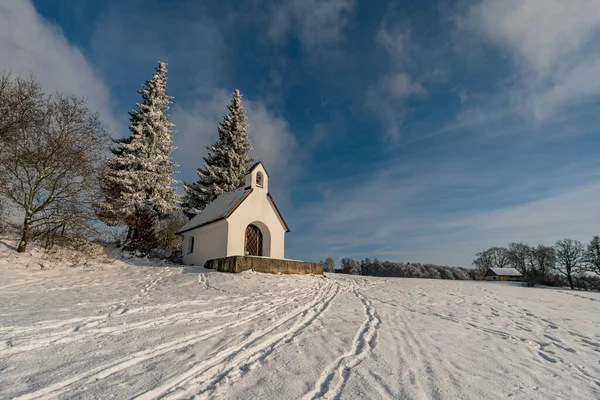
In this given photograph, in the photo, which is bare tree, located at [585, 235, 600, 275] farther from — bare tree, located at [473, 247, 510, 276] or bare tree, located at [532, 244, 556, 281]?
bare tree, located at [473, 247, 510, 276]

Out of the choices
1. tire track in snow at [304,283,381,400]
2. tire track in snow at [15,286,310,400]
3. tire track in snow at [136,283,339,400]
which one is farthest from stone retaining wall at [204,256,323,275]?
tire track in snow at [304,283,381,400]

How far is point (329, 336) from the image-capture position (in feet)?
17.8

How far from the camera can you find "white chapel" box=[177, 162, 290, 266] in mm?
15797

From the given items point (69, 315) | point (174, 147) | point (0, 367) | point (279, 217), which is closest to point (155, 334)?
point (0, 367)

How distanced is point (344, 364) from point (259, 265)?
10.2 meters

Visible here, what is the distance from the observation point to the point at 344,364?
13.5ft

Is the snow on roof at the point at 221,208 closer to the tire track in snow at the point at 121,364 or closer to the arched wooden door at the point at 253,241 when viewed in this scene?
the arched wooden door at the point at 253,241

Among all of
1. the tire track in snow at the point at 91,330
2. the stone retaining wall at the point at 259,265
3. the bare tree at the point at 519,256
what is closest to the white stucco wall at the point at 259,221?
the stone retaining wall at the point at 259,265

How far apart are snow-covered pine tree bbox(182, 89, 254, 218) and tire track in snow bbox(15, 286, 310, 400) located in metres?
20.3

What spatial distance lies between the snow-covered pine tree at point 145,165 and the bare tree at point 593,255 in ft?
188

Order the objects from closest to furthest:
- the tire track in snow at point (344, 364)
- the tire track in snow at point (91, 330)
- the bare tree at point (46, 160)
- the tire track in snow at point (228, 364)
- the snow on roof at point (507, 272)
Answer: the tire track in snow at point (228, 364), the tire track in snow at point (344, 364), the tire track in snow at point (91, 330), the bare tree at point (46, 160), the snow on roof at point (507, 272)

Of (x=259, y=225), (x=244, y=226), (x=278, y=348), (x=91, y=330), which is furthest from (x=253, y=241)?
(x=278, y=348)

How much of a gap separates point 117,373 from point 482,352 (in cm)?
573

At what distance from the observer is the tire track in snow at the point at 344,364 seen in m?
3.30
